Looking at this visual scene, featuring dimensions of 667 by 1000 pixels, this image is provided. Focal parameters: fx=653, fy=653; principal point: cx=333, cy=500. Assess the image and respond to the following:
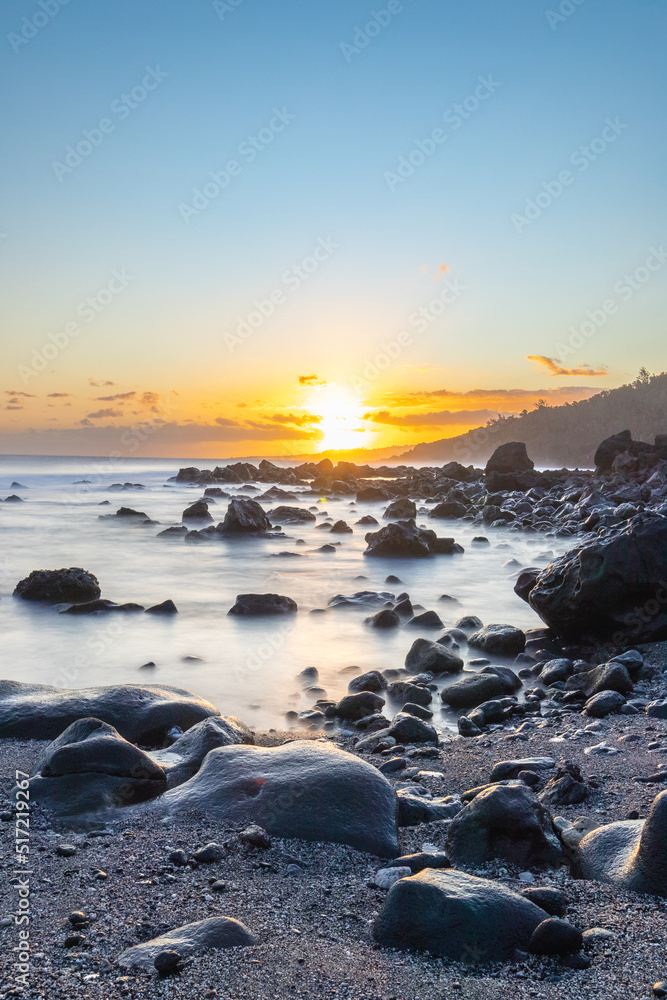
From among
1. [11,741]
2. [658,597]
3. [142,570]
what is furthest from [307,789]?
[142,570]

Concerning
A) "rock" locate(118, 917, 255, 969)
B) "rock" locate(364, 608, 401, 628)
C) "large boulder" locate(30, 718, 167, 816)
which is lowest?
"rock" locate(118, 917, 255, 969)

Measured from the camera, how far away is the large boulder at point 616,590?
22.0 ft

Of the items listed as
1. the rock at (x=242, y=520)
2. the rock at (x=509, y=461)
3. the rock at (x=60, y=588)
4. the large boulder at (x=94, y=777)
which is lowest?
the large boulder at (x=94, y=777)

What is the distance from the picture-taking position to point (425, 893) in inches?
94.8

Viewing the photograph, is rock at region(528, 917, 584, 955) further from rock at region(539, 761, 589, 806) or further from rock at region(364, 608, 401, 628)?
rock at region(364, 608, 401, 628)

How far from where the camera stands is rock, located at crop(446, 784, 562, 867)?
2.88 meters

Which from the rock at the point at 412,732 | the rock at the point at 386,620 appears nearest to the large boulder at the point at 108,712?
the rock at the point at 412,732

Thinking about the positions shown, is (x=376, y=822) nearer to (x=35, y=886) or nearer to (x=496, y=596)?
(x=35, y=886)

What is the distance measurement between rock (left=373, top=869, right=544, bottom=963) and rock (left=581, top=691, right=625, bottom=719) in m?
2.95

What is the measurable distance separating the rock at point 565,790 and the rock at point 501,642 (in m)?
3.64

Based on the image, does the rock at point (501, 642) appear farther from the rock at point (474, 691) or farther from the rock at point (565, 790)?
the rock at point (565, 790)

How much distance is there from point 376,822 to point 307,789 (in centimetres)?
37

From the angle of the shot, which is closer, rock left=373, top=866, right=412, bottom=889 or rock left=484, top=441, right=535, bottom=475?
rock left=373, top=866, right=412, bottom=889

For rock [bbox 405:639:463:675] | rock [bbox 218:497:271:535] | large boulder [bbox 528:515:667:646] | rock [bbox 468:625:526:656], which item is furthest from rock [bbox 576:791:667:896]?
rock [bbox 218:497:271:535]
